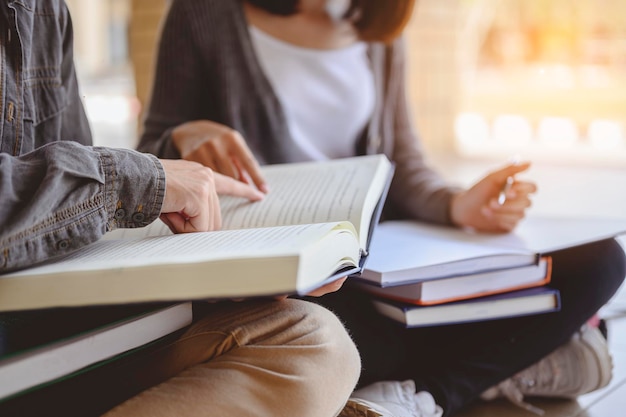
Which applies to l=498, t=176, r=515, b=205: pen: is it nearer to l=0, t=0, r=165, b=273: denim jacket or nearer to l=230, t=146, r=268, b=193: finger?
l=230, t=146, r=268, b=193: finger

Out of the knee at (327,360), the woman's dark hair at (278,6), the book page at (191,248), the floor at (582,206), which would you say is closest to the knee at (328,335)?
the knee at (327,360)

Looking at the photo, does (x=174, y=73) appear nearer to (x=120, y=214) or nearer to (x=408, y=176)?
(x=408, y=176)

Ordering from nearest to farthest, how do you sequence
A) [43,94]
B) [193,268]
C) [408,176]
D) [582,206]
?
[193,268]
[43,94]
[408,176]
[582,206]

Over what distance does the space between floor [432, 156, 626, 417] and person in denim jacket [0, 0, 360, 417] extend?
1.25ft

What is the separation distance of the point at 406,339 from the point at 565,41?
130 inches

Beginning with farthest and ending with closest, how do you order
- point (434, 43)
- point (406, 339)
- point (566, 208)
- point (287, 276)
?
point (434, 43) < point (566, 208) < point (406, 339) < point (287, 276)

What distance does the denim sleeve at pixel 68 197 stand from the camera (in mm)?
570

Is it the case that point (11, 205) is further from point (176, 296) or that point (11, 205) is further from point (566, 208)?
point (566, 208)

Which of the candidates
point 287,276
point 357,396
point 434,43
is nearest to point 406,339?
point 357,396

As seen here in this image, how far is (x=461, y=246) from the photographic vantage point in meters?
0.95

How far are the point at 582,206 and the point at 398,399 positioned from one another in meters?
1.69

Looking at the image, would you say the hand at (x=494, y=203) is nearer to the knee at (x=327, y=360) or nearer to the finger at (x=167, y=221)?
the knee at (x=327, y=360)

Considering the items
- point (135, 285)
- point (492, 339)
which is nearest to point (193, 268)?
point (135, 285)

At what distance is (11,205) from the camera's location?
1.90ft
